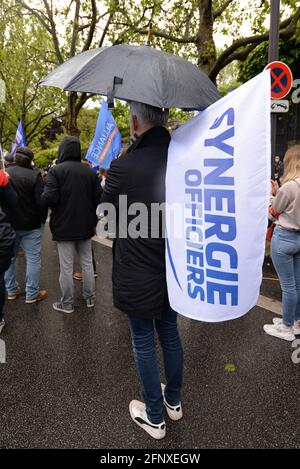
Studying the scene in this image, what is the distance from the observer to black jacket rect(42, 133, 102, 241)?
11.9ft

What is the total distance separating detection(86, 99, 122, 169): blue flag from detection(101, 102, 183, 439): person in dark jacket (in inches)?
121

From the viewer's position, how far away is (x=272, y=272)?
5.10m

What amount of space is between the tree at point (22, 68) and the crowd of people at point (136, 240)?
453 inches

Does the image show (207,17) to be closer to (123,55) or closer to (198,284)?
(123,55)

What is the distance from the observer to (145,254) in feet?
6.33

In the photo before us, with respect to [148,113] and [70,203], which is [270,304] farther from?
[148,113]

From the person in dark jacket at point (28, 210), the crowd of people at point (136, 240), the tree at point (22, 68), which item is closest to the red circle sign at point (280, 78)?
the crowd of people at point (136, 240)

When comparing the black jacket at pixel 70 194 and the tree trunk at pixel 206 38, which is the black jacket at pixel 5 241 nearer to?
the black jacket at pixel 70 194

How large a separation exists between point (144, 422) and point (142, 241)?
1.19 m

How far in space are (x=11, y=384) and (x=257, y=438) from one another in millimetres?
1801

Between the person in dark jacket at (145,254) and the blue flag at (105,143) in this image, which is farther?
the blue flag at (105,143)

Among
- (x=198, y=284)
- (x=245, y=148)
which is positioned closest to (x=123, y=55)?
(x=245, y=148)

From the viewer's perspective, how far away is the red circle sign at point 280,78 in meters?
4.79

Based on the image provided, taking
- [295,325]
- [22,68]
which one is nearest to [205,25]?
[295,325]
